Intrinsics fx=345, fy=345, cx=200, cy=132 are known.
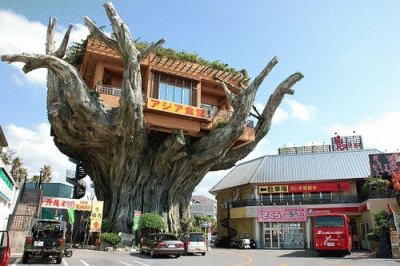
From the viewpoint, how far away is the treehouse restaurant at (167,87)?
2867 centimetres

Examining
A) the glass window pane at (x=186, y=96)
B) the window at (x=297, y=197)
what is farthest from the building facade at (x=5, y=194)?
the window at (x=297, y=197)

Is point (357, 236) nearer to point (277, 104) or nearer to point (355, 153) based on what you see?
point (355, 153)

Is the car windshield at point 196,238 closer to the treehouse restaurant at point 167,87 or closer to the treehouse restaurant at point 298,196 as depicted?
the treehouse restaurant at point 167,87

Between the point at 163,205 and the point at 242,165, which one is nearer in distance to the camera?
the point at 163,205

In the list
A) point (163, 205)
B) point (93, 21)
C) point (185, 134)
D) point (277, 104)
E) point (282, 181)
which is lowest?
point (163, 205)

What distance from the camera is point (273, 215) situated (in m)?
38.0

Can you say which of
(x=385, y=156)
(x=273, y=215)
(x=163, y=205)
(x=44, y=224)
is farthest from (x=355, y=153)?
(x=44, y=224)

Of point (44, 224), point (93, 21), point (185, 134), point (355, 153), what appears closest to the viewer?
point (44, 224)

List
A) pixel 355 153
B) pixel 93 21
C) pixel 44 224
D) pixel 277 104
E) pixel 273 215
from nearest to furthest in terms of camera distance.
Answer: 1. pixel 44 224
2. pixel 93 21
3. pixel 277 104
4. pixel 273 215
5. pixel 355 153

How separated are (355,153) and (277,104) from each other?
14.5 metres

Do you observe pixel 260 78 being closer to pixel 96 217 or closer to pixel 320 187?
pixel 320 187

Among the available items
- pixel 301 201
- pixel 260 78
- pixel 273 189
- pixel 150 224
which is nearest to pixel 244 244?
pixel 273 189

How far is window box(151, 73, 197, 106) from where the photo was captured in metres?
30.6

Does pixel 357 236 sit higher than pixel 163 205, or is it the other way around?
pixel 163 205
